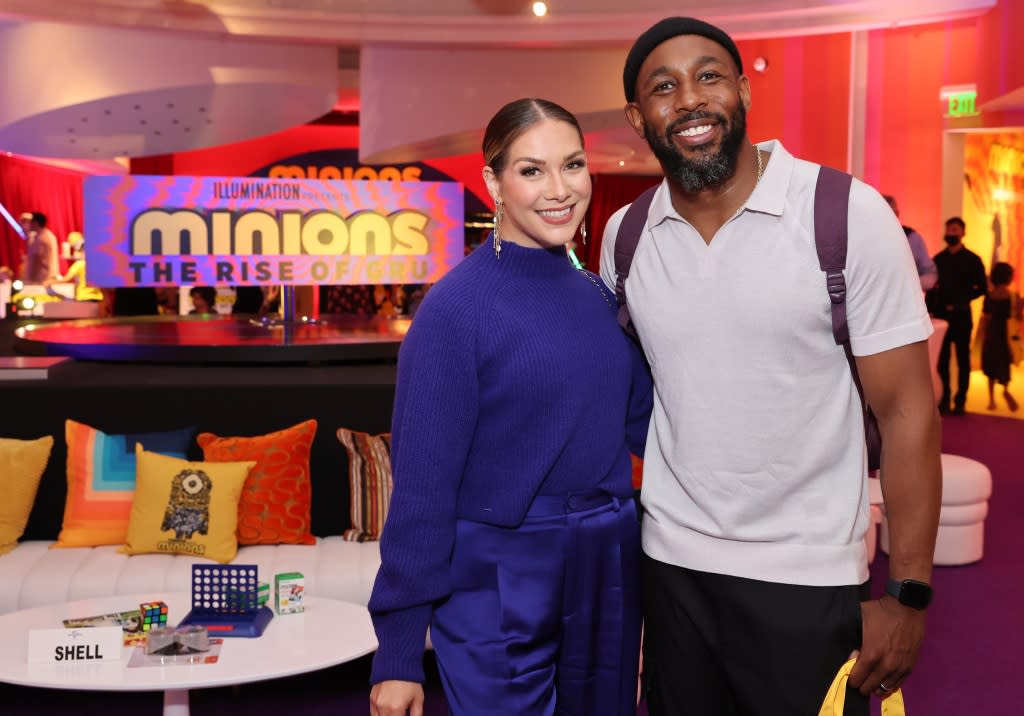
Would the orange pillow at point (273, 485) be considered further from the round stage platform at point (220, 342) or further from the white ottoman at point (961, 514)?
the white ottoman at point (961, 514)

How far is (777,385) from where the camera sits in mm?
1710

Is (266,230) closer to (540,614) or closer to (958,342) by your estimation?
(540,614)

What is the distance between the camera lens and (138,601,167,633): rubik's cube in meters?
3.10

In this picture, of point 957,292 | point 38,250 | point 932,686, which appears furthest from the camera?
point 38,250

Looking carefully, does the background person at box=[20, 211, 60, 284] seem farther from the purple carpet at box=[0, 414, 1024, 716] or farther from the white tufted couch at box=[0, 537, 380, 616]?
the purple carpet at box=[0, 414, 1024, 716]

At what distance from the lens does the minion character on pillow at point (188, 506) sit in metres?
4.05

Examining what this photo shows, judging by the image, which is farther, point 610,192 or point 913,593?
point 610,192

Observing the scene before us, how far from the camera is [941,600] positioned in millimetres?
4758

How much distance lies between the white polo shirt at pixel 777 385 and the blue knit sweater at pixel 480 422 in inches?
6.6

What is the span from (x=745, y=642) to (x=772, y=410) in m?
0.38

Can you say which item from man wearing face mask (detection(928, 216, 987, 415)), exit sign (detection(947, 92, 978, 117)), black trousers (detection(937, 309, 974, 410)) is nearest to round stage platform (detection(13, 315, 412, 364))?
man wearing face mask (detection(928, 216, 987, 415))

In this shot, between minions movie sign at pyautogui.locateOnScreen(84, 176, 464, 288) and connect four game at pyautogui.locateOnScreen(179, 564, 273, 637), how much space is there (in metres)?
2.89

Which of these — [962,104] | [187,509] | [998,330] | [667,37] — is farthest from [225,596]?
[962,104]

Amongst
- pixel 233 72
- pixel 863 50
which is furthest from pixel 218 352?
pixel 863 50
